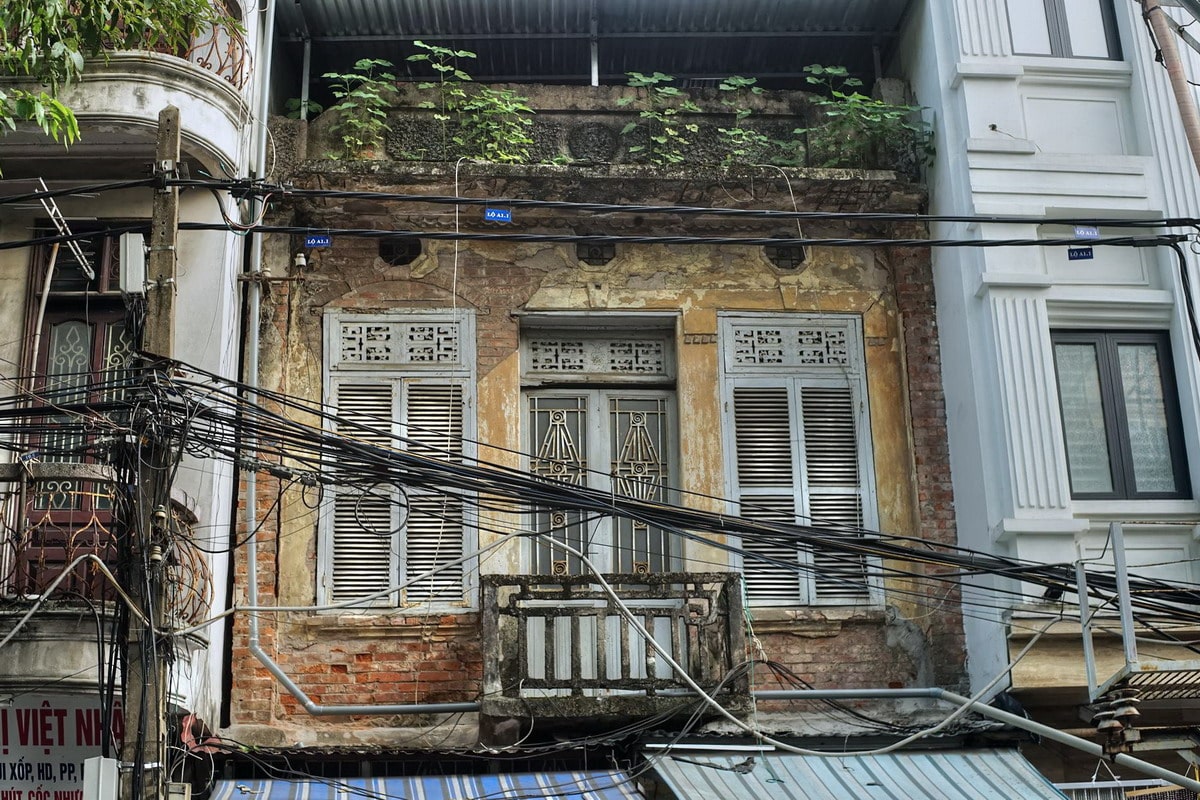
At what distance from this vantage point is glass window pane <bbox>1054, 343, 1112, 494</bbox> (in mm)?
10078

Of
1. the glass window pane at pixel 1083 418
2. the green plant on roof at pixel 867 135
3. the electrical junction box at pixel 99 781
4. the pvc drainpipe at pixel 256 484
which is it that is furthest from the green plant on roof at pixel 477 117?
the electrical junction box at pixel 99 781

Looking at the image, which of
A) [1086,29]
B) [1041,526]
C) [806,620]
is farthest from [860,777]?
[1086,29]

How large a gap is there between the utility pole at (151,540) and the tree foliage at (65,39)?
1126mm

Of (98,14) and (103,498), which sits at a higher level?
(98,14)

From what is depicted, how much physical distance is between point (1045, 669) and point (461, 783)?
3.68 meters

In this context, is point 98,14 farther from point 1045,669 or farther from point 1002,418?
point 1045,669

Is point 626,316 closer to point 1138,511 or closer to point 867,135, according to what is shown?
point 867,135

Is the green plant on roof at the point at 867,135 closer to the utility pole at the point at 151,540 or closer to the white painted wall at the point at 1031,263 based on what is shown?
the white painted wall at the point at 1031,263

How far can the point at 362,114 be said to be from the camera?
10.8 meters

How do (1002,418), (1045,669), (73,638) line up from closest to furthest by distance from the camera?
1. (73,638)
2. (1045,669)
3. (1002,418)

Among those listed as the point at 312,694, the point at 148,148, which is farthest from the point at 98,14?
the point at 312,694

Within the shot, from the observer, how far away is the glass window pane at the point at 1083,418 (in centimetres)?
1008

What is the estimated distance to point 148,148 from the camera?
9789mm

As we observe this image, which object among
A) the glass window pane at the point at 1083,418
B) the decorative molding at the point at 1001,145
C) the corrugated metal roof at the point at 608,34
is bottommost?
the glass window pane at the point at 1083,418
